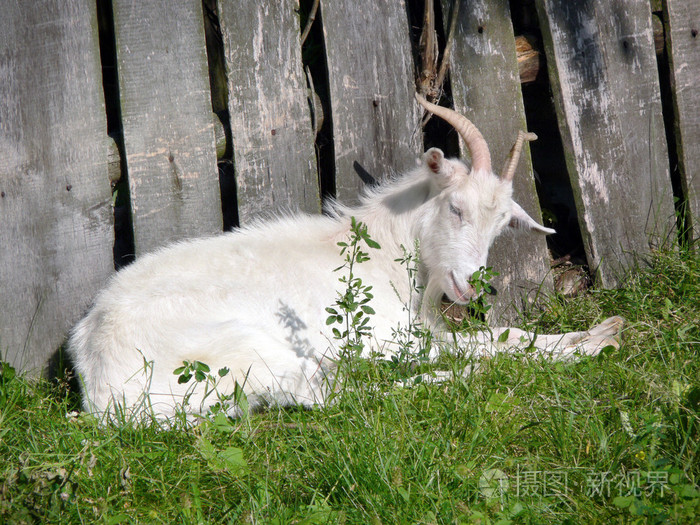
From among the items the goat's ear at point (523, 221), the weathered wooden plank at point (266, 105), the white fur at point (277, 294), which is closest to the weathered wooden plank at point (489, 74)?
the goat's ear at point (523, 221)

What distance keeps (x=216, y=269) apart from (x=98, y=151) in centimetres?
97

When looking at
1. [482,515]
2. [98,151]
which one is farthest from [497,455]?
[98,151]

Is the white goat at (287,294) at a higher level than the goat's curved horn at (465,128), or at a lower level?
lower

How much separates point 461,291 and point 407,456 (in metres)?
1.72

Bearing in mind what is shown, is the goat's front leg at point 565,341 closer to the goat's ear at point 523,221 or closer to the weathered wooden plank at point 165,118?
the goat's ear at point 523,221

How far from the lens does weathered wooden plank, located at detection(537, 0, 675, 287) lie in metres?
4.62

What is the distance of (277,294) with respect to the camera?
12.9 ft

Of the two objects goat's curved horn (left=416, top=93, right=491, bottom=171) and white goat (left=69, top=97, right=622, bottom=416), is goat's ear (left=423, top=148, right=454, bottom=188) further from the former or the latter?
goat's curved horn (left=416, top=93, right=491, bottom=171)

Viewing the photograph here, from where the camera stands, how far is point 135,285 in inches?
148

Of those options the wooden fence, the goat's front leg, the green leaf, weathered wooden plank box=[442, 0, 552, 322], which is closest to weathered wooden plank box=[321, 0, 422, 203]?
the wooden fence

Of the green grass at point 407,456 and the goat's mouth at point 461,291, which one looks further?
the goat's mouth at point 461,291

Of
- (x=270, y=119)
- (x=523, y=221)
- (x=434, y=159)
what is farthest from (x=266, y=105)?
(x=523, y=221)

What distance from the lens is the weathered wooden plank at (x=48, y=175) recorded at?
392 centimetres

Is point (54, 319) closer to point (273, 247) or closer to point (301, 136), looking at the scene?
point (273, 247)
